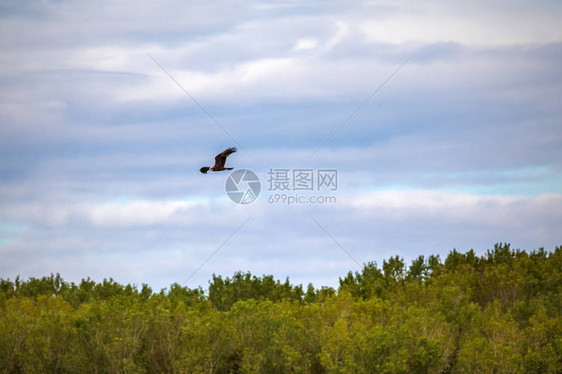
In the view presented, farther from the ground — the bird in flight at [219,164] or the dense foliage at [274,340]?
the bird in flight at [219,164]

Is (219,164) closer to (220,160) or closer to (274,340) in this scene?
(220,160)

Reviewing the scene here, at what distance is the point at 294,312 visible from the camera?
34.0 metres

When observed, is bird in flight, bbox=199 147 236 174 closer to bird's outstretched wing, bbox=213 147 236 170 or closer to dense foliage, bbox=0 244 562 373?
bird's outstretched wing, bbox=213 147 236 170

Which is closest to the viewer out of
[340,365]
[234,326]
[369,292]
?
[340,365]

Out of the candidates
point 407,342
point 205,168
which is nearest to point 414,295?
point 407,342

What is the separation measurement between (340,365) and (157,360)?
24.6ft

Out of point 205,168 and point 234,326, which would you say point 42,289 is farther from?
point 205,168

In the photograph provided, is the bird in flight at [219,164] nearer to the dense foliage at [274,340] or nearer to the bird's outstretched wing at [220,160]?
the bird's outstretched wing at [220,160]

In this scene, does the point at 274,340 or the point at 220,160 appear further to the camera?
the point at 274,340

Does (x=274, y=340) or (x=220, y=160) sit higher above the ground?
(x=220, y=160)

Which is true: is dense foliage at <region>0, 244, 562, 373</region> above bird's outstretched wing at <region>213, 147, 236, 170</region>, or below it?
below

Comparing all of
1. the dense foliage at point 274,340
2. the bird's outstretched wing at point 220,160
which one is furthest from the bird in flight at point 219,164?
the dense foliage at point 274,340

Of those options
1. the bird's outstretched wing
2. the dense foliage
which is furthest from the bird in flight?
the dense foliage

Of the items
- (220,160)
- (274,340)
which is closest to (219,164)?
(220,160)
